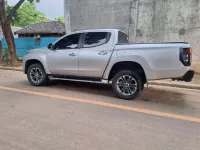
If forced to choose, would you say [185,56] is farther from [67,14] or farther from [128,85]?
[67,14]

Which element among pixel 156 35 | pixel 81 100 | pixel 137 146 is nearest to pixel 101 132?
pixel 137 146

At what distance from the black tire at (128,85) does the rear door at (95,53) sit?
498mm

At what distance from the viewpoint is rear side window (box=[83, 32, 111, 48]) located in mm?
5770

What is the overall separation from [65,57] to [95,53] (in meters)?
1.03

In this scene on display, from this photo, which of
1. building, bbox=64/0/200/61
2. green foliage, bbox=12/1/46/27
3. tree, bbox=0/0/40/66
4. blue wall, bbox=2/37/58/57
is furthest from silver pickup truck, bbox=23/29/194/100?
green foliage, bbox=12/1/46/27

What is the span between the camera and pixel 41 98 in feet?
17.8

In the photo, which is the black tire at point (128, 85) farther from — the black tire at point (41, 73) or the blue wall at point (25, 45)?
the blue wall at point (25, 45)

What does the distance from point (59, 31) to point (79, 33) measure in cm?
1522

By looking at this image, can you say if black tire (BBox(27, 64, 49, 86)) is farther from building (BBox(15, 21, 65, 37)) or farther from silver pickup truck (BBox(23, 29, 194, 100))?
building (BBox(15, 21, 65, 37))

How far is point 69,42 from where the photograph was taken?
632 centimetres

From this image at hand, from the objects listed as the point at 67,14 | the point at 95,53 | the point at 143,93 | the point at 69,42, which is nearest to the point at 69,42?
Result: the point at 69,42

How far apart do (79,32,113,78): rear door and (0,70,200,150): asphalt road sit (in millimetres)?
705

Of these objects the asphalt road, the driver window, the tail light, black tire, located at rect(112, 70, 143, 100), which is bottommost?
the asphalt road

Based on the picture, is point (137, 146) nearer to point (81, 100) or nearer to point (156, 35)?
point (81, 100)
